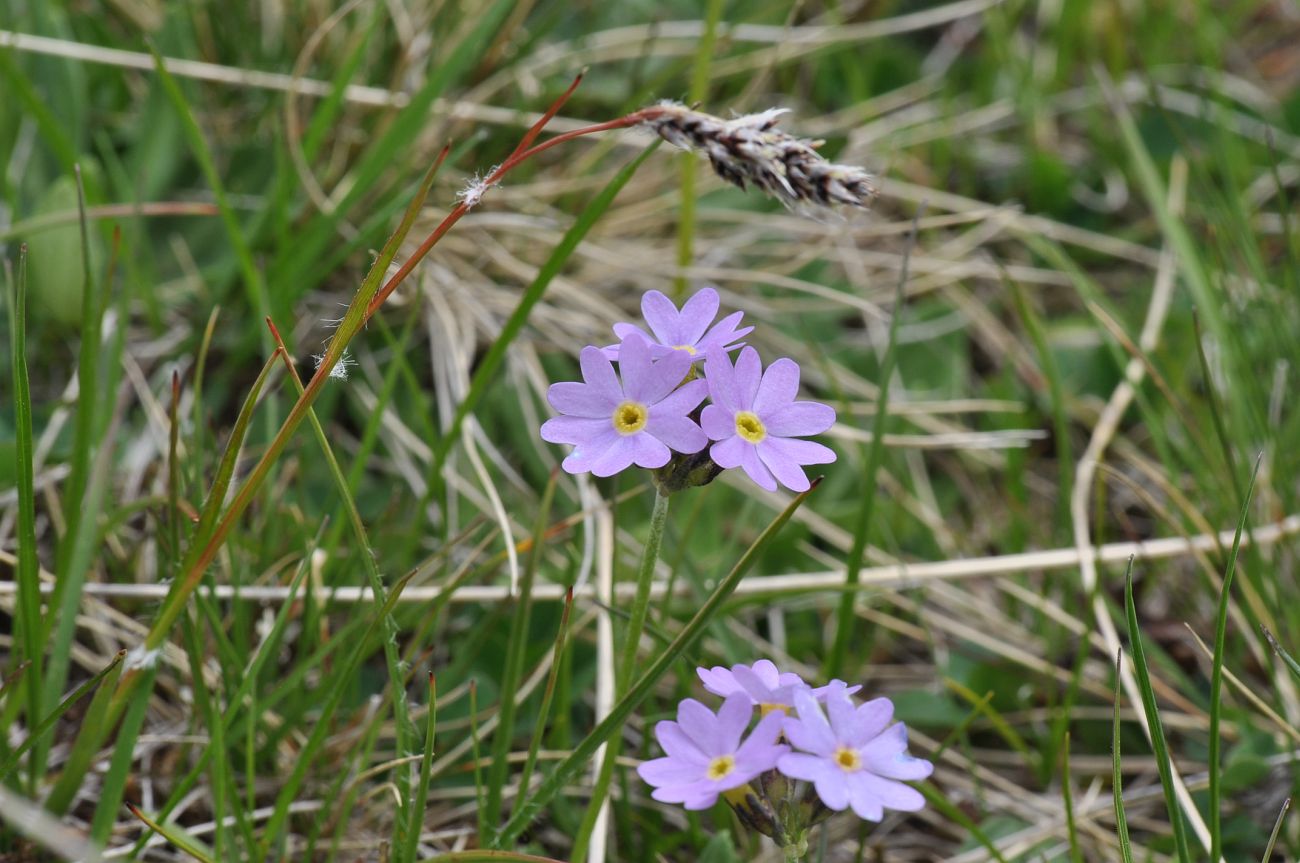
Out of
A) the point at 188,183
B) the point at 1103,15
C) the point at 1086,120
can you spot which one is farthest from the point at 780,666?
the point at 1103,15

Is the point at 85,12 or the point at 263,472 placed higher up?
the point at 85,12

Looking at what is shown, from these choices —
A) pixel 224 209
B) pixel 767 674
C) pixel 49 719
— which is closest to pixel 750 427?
pixel 767 674

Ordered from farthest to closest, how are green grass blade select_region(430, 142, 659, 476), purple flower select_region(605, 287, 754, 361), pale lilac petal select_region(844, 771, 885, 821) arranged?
green grass blade select_region(430, 142, 659, 476), purple flower select_region(605, 287, 754, 361), pale lilac petal select_region(844, 771, 885, 821)

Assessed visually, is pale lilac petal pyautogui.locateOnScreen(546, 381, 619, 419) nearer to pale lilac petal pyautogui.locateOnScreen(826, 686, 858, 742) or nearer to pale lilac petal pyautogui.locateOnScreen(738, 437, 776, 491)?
pale lilac petal pyautogui.locateOnScreen(738, 437, 776, 491)

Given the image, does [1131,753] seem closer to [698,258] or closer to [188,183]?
[698,258]

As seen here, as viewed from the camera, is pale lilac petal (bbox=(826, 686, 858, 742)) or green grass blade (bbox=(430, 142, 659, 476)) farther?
green grass blade (bbox=(430, 142, 659, 476))

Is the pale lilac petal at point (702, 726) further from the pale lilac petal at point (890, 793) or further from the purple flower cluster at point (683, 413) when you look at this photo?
the purple flower cluster at point (683, 413)

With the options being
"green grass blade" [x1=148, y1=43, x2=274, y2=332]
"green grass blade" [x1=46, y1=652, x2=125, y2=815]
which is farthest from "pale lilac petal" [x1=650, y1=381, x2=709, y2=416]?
"green grass blade" [x1=148, y1=43, x2=274, y2=332]
